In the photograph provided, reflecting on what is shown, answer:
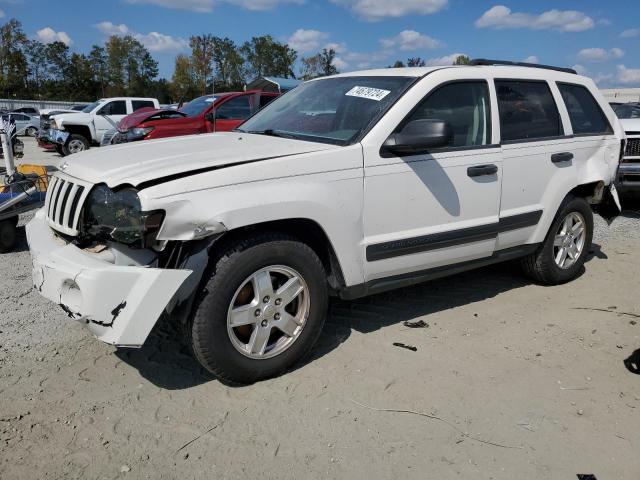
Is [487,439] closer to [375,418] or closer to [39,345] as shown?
[375,418]

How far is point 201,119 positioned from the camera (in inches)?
443

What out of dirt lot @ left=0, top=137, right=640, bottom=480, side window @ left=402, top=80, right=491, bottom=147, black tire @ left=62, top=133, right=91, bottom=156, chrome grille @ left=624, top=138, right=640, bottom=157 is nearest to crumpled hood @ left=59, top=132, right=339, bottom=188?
side window @ left=402, top=80, right=491, bottom=147

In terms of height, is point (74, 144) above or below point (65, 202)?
below

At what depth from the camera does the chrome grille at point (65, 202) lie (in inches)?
120

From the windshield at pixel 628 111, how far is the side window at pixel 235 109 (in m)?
7.02

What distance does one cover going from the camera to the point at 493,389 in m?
3.29

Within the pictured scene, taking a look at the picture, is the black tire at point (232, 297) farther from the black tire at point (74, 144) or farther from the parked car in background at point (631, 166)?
the black tire at point (74, 144)

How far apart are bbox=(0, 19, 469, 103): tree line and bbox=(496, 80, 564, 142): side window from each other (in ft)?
177

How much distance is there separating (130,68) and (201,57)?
848 cm

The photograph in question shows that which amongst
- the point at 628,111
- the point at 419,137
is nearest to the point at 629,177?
the point at 628,111

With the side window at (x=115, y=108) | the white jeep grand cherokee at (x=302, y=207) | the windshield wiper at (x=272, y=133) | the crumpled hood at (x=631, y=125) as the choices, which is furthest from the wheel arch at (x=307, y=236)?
the side window at (x=115, y=108)

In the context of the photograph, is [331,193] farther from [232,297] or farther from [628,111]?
[628,111]

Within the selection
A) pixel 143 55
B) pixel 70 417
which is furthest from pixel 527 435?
pixel 143 55

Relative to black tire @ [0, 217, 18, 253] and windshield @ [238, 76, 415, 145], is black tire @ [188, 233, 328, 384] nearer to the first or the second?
windshield @ [238, 76, 415, 145]
